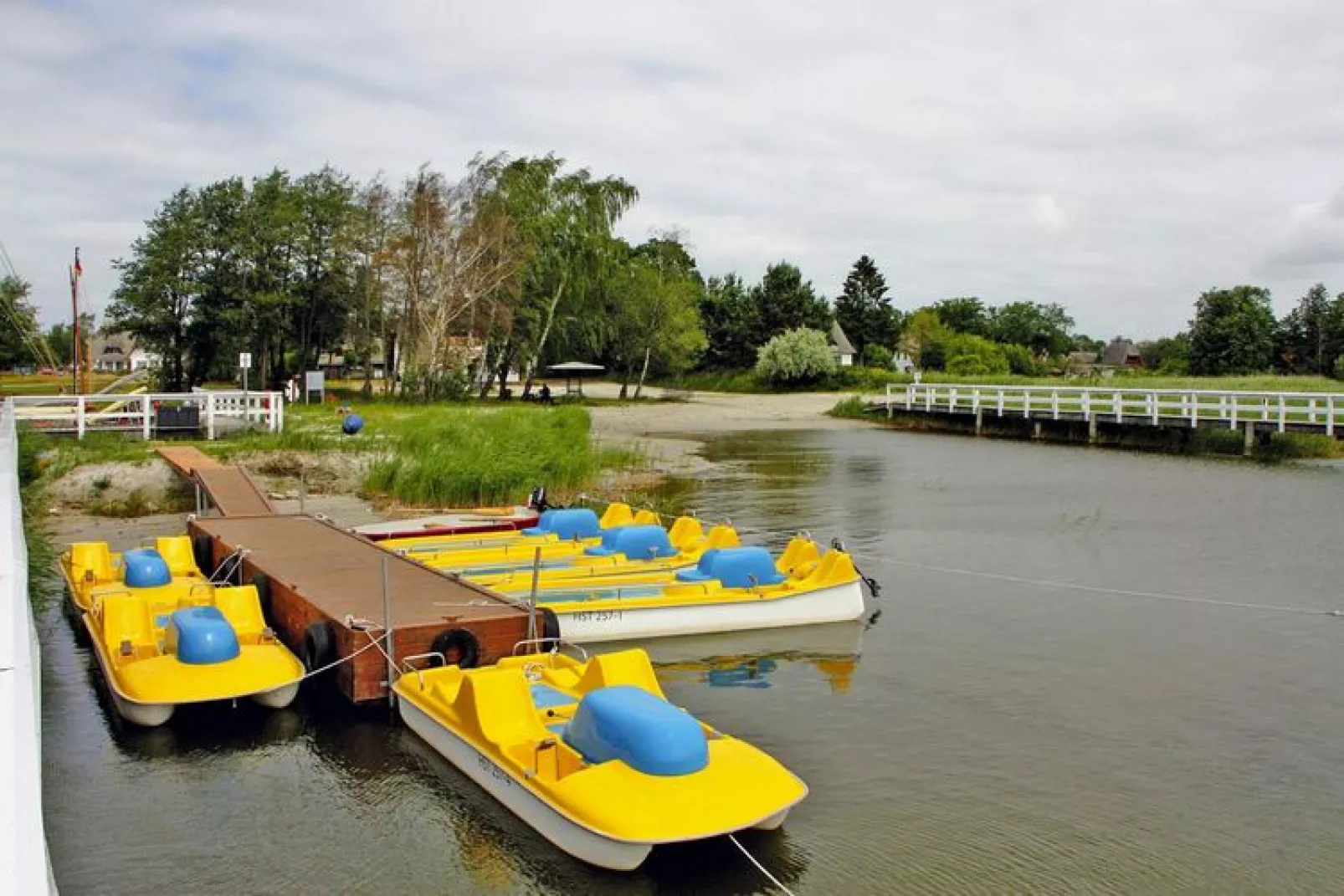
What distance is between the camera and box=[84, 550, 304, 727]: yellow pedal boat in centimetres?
1028

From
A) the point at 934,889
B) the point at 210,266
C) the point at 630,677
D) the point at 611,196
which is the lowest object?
the point at 934,889

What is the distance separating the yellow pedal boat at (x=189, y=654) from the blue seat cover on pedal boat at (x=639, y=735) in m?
3.64

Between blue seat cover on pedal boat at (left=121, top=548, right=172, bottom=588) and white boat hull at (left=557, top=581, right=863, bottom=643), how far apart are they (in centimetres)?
467

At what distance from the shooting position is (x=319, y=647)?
11.2 meters

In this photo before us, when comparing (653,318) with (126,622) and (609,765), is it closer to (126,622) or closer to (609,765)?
(126,622)

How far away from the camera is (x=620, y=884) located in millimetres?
7695

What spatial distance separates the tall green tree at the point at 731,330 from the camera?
92.2 meters

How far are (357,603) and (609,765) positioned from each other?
5.25 meters

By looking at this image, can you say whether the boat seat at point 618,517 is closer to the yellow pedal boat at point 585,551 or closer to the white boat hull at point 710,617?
the yellow pedal boat at point 585,551

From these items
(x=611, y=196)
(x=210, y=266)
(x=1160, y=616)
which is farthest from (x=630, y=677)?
(x=611, y=196)

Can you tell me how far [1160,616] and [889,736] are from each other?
7036mm

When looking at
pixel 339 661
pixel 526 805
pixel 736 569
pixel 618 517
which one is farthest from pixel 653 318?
pixel 526 805

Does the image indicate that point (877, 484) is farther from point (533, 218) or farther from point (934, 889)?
point (533, 218)

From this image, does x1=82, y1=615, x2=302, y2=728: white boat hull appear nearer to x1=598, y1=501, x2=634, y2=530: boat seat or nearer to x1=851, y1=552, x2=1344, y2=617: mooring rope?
x1=598, y1=501, x2=634, y2=530: boat seat
